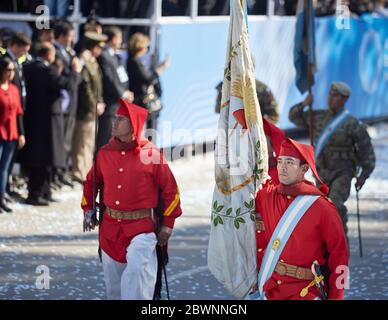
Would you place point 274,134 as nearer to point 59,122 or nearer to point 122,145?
point 122,145

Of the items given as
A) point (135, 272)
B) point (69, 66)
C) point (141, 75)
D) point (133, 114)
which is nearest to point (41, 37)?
point (69, 66)

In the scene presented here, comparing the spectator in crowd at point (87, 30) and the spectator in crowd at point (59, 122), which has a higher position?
the spectator in crowd at point (87, 30)

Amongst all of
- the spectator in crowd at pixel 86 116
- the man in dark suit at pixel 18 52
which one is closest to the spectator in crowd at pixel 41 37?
the man in dark suit at pixel 18 52

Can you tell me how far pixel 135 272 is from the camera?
878cm

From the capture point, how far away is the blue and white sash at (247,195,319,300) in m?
7.73

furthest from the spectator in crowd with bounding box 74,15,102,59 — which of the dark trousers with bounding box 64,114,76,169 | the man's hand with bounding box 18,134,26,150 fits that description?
the man's hand with bounding box 18,134,26,150

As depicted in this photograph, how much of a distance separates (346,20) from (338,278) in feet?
54.8

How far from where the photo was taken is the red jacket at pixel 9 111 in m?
14.1

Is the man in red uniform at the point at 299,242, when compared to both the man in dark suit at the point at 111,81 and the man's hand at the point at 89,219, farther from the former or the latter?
the man in dark suit at the point at 111,81

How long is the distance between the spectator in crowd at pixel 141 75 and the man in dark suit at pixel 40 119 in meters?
2.15
